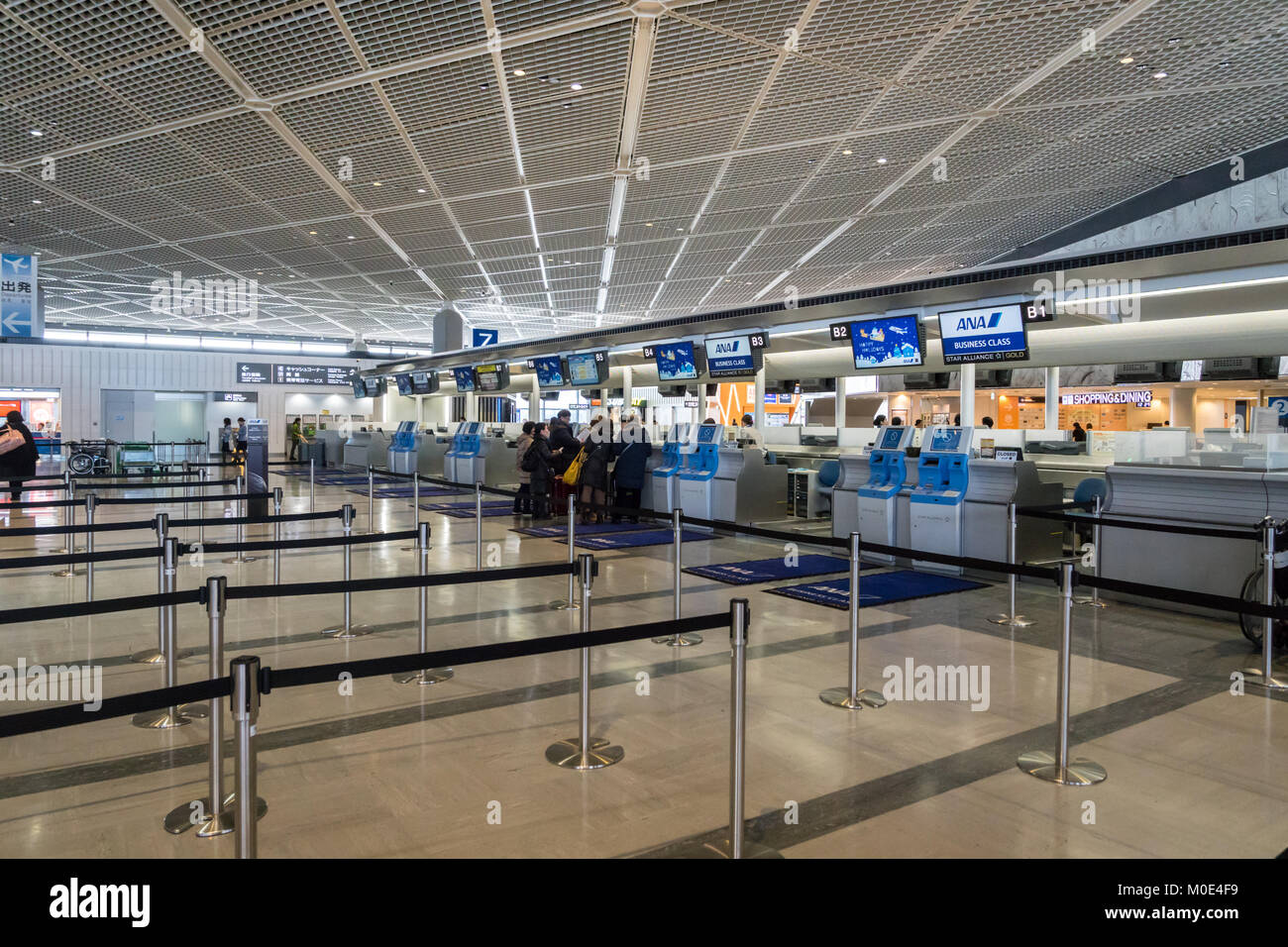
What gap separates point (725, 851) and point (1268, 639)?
14.1 ft

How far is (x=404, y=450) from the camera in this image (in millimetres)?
23766

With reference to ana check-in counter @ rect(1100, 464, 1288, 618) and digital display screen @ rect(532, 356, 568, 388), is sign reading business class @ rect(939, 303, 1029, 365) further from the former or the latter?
digital display screen @ rect(532, 356, 568, 388)

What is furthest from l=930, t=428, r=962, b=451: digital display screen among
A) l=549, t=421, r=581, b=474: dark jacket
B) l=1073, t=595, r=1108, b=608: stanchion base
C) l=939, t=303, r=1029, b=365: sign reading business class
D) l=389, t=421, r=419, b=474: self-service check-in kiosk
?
l=389, t=421, r=419, b=474: self-service check-in kiosk

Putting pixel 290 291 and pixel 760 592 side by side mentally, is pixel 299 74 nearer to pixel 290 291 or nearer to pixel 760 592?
pixel 760 592

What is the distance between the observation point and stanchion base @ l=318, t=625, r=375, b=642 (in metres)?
6.24

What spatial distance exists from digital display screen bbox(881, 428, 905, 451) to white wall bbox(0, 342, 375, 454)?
2362cm

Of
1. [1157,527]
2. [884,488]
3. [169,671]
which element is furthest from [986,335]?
[169,671]

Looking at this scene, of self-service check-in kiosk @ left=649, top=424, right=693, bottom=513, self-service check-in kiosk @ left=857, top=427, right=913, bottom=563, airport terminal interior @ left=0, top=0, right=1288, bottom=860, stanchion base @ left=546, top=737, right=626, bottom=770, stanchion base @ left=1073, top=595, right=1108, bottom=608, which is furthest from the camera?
self-service check-in kiosk @ left=649, top=424, right=693, bottom=513

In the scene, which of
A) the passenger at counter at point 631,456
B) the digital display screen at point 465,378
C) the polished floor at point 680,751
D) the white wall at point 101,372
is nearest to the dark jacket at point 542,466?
the passenger at counter at point 631,456

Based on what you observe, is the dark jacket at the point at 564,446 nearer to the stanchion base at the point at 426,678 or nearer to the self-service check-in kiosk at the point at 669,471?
the self-service check-in kiosk at the point at 669,471

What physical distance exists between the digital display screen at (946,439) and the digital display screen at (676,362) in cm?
652

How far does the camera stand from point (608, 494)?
1391 cm

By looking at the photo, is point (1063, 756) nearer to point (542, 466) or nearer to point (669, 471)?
point (669, 471)
